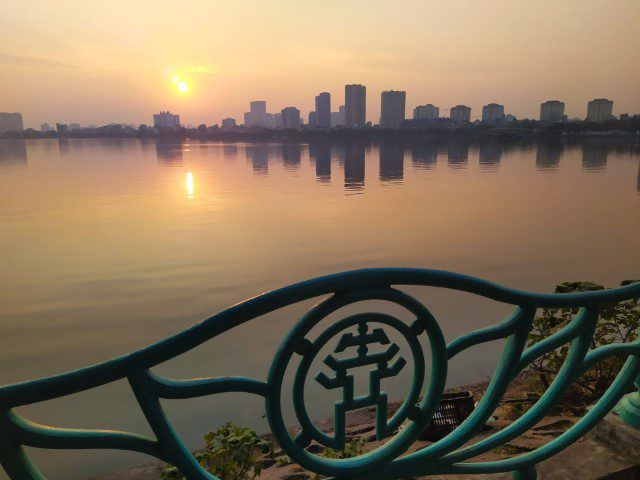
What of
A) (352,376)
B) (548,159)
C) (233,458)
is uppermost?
(352,376)

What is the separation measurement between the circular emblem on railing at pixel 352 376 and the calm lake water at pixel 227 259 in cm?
450

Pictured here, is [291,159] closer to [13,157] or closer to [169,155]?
[169,155]

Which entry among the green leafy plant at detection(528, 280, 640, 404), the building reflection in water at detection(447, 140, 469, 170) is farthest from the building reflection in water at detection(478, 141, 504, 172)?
the green leafy plant at detection(528, 280, 640, 404)

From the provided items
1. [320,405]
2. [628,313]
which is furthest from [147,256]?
[628,313]

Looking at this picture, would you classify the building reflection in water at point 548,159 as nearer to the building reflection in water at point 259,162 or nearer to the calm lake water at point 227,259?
the calm lake water at point 227,259

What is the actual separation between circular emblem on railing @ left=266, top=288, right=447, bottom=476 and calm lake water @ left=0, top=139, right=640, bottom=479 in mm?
4503

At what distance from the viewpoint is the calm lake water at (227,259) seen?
6.34 m

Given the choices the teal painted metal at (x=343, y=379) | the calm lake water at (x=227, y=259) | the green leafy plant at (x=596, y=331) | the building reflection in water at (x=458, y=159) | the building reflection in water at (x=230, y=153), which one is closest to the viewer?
the teal painted metal at (x=343, y=379)

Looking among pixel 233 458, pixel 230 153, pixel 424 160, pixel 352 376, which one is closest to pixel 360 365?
pixel 352 376

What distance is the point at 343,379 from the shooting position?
1.07m

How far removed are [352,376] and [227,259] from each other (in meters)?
11.1

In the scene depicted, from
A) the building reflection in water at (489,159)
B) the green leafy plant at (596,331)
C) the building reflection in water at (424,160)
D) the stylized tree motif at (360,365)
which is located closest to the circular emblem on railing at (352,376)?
the stylized tree motif at (360,365)

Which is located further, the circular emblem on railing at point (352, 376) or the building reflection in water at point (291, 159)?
the building reflection in water at point (291, 159)

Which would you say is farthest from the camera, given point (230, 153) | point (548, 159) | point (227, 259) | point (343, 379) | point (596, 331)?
point (230, 153)
